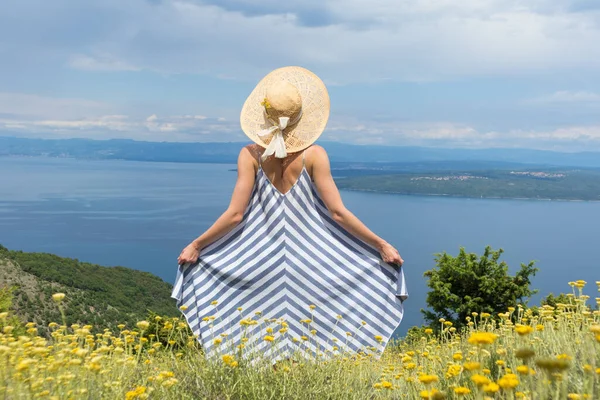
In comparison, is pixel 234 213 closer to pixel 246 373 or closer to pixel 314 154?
pixel 314 154

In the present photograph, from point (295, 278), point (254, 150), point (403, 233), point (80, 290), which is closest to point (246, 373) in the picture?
point (295, 278)

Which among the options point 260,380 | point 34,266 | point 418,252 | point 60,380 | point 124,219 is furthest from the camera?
point 124,219

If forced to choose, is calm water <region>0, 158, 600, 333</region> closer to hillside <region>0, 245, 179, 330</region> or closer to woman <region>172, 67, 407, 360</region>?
hillside <region>0, 245, 179, 330</region>

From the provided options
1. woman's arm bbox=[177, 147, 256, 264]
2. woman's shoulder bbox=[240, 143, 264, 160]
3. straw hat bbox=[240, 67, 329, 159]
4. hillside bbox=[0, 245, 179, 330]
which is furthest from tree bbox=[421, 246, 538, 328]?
hillside bbox=[0, 245, 179, 330]

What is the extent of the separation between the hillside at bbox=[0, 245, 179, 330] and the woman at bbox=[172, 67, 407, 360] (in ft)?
112

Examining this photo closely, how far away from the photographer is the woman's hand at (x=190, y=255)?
18.3ft

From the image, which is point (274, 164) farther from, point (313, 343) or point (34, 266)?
point (34, 266)

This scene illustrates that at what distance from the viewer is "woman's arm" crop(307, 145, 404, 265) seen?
217 inches

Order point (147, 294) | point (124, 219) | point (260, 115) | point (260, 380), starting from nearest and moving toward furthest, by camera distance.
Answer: point (260, 380), point (260, 115), point (147, 294), point (124, 219)

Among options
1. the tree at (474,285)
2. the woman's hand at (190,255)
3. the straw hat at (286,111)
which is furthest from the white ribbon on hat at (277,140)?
the tree at (474,285)

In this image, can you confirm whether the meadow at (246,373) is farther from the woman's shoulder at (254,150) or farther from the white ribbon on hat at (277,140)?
the woman's shoulder at (254,150)

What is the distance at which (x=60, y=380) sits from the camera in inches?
110

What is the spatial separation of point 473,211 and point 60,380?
19449cm

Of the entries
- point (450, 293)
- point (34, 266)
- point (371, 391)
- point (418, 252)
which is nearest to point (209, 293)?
point (371, 391)
